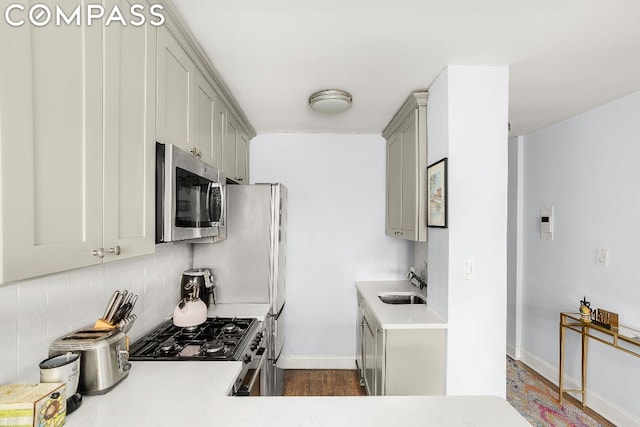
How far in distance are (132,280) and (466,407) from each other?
1.67 meters

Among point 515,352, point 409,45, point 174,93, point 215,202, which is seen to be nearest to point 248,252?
point 215,202

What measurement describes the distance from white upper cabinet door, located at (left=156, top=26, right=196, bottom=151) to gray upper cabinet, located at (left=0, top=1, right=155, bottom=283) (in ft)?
0.43

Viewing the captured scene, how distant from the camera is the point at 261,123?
337cm

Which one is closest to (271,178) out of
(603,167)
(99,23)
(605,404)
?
(99,23)

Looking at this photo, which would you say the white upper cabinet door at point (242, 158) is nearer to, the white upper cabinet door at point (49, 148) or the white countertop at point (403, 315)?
the white countertop at point (403, 315)

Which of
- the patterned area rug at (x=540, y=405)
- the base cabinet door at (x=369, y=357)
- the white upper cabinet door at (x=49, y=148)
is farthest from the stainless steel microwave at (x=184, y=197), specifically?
the patterned area rug at (x=540, y=405)

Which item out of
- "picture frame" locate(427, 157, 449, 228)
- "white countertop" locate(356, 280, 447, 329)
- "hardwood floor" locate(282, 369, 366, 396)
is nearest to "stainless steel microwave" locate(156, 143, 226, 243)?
"white countertop" locate(356, 280, 447, 329)

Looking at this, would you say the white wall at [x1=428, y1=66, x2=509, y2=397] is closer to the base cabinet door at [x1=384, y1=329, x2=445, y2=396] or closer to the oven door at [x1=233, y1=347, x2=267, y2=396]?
the base cabinet door at [x1=384, y1=329, x2=445, y2=396]

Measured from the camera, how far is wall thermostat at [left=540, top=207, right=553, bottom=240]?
3.30m

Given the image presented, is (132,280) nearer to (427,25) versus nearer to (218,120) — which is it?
(218,120)

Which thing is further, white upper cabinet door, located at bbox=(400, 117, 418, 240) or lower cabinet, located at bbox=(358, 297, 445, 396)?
white upper cabinet door, located at bbox=(400, 117, 418, 240)

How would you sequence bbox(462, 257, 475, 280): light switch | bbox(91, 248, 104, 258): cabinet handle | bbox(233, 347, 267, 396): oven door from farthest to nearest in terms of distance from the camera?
bbox(462, 257, 475, 280): light switch < bbox(233, 347, 267, 396): oven door < bbox(91, 248, 104, 258): cabinet handle

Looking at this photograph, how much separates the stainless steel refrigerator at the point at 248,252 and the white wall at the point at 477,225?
127 centimetres

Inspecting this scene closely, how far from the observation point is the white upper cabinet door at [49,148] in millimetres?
758
